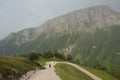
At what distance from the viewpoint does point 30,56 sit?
198875 mm

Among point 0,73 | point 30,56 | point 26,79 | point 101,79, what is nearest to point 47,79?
point 26,79

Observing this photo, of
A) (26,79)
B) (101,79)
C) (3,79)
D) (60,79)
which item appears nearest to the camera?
(3,79)

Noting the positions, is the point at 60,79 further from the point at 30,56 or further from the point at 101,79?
the point at 30,56

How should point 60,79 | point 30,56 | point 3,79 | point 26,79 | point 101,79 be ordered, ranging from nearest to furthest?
point 3,79 → point 60,79 → point 26,79 → point 101,79 → point 30,56

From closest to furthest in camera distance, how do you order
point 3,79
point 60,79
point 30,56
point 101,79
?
point 3,79 → point 60,79 → point 101,79 → point 30,56

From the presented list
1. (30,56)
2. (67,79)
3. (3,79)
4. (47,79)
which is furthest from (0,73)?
(30,56)

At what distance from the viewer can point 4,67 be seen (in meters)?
63.5

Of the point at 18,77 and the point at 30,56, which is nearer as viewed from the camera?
the point at 18,77

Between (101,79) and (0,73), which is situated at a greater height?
(0,73)

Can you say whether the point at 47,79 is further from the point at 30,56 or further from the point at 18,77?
the point at 30,56

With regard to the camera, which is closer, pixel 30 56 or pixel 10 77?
pixel 10 77

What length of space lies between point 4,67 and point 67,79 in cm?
1571

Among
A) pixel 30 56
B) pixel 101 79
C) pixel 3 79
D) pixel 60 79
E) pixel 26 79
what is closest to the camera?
pixel 3 79

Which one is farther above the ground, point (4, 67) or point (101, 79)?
point (4, 67)
